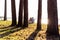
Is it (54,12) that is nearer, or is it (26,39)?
(26,39)

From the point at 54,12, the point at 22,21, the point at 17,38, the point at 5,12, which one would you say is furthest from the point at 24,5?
the point at 5,12

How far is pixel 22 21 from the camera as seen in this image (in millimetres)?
13961

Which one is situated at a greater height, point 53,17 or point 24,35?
point 53,17

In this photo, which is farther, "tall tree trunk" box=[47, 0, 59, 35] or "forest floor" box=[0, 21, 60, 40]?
"tall tree trunk" box=[47, 0, 59, 35]

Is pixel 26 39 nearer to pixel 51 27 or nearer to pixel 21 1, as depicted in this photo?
pixel 51 27

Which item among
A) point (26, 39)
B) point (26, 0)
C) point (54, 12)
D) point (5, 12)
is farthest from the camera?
point (5, 12)

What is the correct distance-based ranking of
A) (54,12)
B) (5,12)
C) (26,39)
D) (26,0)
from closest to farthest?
1. (26,39)
2. (54,12)
3. (26,0)
4. (5,12)

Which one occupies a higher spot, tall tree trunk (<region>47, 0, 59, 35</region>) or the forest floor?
tall tree trunk (<region>47, 0, 59, 35</region>)

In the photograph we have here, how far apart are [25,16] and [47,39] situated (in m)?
5.12

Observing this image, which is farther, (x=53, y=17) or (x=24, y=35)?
(x=53, y=17)

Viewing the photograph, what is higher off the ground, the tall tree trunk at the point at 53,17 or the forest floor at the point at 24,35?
the tall tree trunk at the point at 53,17

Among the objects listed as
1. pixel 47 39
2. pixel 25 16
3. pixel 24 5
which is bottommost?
pixel 47 39

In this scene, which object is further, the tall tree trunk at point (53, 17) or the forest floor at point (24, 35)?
the tall tree trunk at point (53, 17)

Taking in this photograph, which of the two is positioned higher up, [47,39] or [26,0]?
[26,0]
